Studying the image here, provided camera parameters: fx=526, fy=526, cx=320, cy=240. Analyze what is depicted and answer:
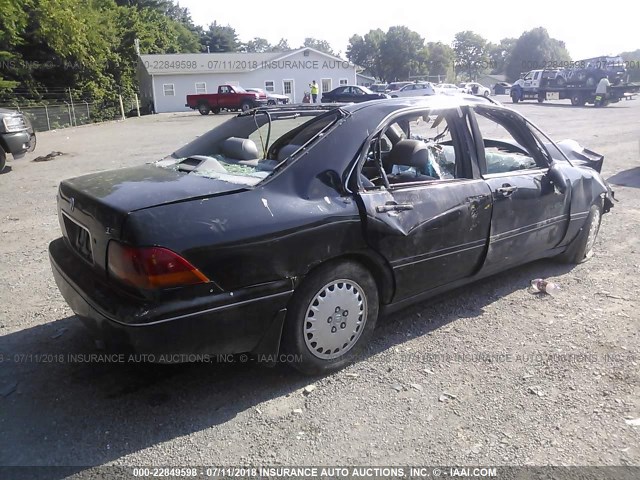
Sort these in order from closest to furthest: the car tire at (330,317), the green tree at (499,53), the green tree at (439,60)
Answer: the car tire at (330,317), the green tree at (439,60), the green tree at (499,53)

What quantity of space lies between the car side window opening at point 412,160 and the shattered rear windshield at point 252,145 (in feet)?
1.28

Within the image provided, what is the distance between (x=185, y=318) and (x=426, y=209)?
172 cm

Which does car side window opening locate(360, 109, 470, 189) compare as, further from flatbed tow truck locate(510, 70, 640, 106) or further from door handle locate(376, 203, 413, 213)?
flatbed tow truck locate(510, 70, 640, 106)

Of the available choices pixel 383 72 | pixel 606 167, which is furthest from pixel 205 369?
pixel 383 72

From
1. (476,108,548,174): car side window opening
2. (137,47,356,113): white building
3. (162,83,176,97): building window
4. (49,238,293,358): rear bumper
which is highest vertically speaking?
(137,47,356,113): white building

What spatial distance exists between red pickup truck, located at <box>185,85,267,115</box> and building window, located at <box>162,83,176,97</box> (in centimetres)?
1175

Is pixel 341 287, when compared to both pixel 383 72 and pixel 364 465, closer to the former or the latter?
pixel 364 465

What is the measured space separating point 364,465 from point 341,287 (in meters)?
1.02

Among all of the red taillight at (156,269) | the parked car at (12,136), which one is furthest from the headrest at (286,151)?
the parked car at (12,136)

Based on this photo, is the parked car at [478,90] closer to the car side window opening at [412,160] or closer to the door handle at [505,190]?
the car side window opening at [412,160]

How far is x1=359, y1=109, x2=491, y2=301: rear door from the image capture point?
3287 mm

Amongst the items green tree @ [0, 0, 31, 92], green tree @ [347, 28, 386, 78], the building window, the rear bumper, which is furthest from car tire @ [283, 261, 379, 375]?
green tree @ [347, 28, 386, 78]

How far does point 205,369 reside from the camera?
131 inches

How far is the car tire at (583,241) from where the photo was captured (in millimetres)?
4895
